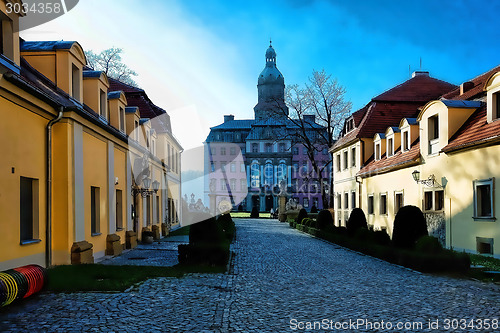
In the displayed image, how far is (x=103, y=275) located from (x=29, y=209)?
90.8 inches

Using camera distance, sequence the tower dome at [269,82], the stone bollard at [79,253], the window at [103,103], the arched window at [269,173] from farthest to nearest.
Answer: the tower dome at [269,82], the arched window at [269,173], the window at [103,103], the stone bollard at [79,253]

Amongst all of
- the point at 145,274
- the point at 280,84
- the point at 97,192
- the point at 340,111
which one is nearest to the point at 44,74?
the point at 97,192

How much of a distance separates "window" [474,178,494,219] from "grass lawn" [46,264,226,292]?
8701 mm

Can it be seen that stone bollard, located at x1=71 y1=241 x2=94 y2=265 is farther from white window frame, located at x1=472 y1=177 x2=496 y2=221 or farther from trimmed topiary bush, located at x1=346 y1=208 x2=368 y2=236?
trimmed topiary bush, located at x1=346 y1=208 x2=368 y2=236

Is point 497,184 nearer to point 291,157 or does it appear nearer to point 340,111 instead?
point 340,111

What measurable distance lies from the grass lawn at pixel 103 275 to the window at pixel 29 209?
98 cm

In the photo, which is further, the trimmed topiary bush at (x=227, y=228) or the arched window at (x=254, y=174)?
the arched window at (x=254, y=174)

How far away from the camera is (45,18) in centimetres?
1217

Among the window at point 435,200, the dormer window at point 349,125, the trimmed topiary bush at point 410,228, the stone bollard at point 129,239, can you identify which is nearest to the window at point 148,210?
the stone bollard at point 129,239

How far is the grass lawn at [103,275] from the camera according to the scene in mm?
8605

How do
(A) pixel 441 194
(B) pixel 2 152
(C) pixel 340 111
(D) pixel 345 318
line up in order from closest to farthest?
(D) pixel 345 318, (B) pixel 2 152, (A) pixel 441 194, (C) pixel 340 111

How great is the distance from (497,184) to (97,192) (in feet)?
40.7

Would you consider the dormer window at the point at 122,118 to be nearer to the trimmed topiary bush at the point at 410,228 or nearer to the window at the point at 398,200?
the trimmed topiary bush at the point at 410,228

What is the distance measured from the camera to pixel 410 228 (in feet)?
45.9
